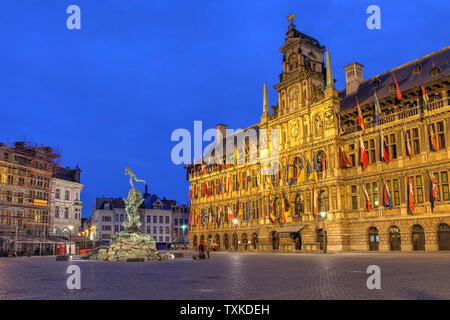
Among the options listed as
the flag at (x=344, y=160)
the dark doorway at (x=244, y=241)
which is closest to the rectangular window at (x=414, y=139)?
the flag at (x=344, y=160)

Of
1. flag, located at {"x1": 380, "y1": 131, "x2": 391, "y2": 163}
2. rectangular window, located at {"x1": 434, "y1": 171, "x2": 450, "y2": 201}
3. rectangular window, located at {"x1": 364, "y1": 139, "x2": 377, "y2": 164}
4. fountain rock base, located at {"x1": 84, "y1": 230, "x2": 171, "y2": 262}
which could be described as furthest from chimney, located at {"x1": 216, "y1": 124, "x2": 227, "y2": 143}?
rectangular window, located at {"x1": 434, "y1": 171, "x2": 450, "y2": 201}

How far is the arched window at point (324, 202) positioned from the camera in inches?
1935

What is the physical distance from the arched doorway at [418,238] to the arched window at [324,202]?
34.3 ft

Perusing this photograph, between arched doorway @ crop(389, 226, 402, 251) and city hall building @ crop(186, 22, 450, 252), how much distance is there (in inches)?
4.0

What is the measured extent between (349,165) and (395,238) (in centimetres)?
937

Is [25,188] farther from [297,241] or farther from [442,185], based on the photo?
[442,185]

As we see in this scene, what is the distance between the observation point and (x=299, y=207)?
52.8 metres

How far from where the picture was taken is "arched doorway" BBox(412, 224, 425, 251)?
3991 centimetres

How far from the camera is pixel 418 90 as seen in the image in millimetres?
41781

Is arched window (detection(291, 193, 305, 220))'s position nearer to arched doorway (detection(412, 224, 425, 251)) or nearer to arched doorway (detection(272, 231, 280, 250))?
arched doorway (detection(272, 231, 280, 250))

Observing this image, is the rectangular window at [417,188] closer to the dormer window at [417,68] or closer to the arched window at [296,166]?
the dormer window at [417,68]

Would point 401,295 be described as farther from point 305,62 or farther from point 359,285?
point 305,62

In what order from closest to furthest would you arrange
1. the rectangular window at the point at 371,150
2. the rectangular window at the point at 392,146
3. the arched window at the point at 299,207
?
the rectangular window at the point at 392,146, the rectangular window at the point at 371,150, the arched window at the point at 299,207

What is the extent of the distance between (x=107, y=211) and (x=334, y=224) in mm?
72656
